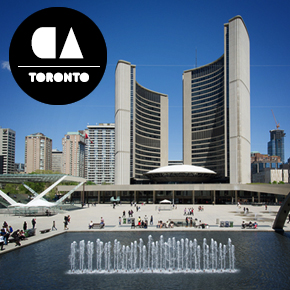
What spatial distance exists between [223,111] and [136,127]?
36.1 metres

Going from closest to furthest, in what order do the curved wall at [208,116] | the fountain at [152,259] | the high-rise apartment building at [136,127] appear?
the fountain at [152,259] → the high-rise apartment building at [136,127] → the curved wall at [208,116]

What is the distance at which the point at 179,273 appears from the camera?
18.7 m

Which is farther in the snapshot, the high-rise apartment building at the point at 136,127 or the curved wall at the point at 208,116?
the curved wall at the point at 208,116

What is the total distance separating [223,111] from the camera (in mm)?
117625

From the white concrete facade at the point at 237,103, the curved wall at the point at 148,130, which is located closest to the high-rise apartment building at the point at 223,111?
the white concrete facade at the point at 237,103

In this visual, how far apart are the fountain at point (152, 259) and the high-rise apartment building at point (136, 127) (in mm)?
88509

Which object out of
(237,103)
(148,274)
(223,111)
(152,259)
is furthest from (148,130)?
(148,274)

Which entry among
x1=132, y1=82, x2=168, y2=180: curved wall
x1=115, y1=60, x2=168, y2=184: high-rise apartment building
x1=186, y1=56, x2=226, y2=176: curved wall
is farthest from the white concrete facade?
x1=132, y1=82, x2=168, y2=180: curved wall

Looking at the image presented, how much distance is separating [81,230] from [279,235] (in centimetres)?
2061

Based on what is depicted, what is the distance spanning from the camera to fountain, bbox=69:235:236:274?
Answer: 63.9ft

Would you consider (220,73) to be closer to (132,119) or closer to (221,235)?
(132,119)

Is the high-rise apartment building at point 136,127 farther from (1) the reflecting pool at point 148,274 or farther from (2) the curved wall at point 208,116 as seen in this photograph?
(1) the reflecting pool at point 148,274

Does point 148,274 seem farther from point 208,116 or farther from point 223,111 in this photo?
point 208,116

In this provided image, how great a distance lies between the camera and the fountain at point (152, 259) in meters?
19.5
